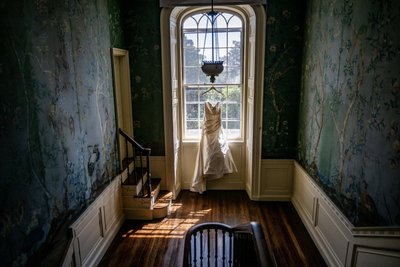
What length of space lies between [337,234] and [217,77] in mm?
3100

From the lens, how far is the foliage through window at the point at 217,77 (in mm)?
4957

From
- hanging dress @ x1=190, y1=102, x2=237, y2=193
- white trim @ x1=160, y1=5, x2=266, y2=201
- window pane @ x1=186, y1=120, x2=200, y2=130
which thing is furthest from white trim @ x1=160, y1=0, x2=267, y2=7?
window pane @ x1=186, y1=120, x2=200, y2=130

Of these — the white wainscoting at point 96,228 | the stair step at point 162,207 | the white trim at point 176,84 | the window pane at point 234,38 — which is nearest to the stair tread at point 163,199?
the stair step at point 162,207

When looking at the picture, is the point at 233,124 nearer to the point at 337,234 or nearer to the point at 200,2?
the point at 200,2

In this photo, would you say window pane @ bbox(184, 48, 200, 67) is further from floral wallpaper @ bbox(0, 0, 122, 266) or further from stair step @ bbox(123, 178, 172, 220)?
stair step @ bbox(123, 178, 172, 220)

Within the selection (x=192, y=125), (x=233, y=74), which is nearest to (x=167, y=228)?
(x=192, y=125)

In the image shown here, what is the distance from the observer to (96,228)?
3.39 m

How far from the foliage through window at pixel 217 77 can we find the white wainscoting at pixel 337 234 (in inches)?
58.4

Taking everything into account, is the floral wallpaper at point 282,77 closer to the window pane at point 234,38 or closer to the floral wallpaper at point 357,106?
the floral wallpaper at point 357,106

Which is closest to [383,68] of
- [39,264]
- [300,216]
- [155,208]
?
[300,216]

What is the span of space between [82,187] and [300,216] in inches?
121

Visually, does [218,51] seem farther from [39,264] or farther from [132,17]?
[39,264]

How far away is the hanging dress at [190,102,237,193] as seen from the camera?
4973 millimetres

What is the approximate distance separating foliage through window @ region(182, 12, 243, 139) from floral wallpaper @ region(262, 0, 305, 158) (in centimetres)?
69
